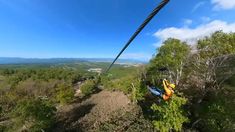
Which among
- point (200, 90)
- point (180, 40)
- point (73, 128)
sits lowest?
point (73, 128)

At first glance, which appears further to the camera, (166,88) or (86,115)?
(86,115)

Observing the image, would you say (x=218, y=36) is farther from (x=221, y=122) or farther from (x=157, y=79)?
(x=221, y=122)

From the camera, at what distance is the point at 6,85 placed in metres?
39.7

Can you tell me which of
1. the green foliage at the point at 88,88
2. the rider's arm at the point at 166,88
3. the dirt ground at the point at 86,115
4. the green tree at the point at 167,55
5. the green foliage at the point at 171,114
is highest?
the green tree at the point at 167,55

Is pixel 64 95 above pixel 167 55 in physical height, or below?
below

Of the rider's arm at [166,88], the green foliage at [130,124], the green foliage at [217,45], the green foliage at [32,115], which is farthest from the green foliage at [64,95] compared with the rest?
the rider's arm at [166,88]

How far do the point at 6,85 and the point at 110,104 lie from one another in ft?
71.4

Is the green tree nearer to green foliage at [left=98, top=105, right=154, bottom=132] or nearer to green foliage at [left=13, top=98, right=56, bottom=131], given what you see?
green foliage at [left=98, top=105, right=154, bottom=132]

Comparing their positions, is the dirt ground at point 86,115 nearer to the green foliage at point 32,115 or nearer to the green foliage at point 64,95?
the green foliage at point 64,95

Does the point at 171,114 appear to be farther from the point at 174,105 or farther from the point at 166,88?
the point at 166,88

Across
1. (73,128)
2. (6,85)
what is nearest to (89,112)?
(73,128)

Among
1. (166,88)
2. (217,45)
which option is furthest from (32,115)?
(217,45)

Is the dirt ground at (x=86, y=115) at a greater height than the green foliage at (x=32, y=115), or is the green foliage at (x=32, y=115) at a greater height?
the green foliage at (x=32, y=115)

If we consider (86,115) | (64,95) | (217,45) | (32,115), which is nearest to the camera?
(32,115)
